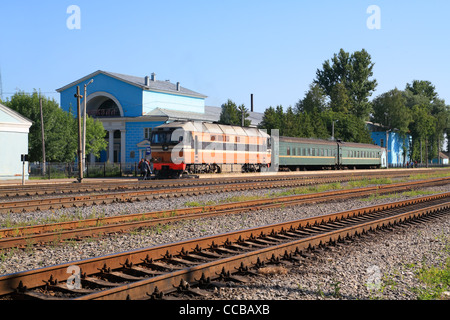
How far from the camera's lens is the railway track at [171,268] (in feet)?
17.6

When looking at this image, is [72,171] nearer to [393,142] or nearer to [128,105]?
[128,105]

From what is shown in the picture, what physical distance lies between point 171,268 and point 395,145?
9515 cm

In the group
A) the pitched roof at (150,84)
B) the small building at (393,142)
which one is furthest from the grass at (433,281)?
the small building at (393,142)

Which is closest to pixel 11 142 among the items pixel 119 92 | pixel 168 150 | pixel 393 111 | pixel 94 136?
pixel 168 150

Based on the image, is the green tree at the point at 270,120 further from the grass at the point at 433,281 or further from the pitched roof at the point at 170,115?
the grass at the point at 433,281

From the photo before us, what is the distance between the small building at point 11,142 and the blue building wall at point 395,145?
75242 mm

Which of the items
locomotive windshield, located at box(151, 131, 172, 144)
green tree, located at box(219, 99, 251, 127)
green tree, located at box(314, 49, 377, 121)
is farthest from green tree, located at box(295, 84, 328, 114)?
locomotive windshield, located at box(151, 131, 172, 144)

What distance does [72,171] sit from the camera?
37.6 meters

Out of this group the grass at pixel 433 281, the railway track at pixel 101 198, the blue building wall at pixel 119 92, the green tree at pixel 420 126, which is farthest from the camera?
the green tree at pixel 420 126

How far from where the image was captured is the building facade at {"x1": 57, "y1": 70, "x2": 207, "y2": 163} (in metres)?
55.2

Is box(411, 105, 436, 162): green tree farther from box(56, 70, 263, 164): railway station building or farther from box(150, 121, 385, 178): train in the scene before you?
box(150, 121, 385, 178): train

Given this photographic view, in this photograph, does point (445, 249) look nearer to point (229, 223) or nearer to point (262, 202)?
point (229, 223)

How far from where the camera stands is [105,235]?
377 inches

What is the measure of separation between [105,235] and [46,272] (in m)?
3.84
